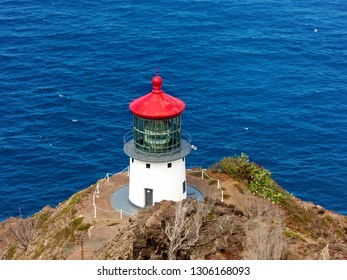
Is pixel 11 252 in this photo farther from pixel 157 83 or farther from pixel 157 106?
pixel 157 83

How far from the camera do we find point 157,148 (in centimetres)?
4503

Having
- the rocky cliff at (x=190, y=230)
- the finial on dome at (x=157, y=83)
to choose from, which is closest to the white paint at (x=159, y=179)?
the rocky cliff at (x=190, y=230)

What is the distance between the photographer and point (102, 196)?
163 feet

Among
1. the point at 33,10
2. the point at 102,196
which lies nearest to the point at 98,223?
the point at 102,196

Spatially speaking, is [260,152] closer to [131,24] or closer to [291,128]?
[291,128]

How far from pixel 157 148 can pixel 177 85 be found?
5196 centimetres

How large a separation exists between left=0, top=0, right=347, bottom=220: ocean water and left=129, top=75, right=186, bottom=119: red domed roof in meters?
28.2

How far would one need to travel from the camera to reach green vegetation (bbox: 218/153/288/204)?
51.4 metres

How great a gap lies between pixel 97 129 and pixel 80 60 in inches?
968

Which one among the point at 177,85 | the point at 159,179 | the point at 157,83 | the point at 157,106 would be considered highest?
the point at 157,83

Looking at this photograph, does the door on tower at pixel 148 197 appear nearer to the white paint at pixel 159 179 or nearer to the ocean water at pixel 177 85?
the white paint at pixel 159 179

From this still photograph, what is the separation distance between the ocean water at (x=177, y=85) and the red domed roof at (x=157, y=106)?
1108 inches

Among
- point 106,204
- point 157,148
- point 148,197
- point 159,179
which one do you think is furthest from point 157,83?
point 106,204

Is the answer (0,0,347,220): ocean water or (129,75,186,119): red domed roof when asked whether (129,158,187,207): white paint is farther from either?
(0,0,347,220): ocean water
